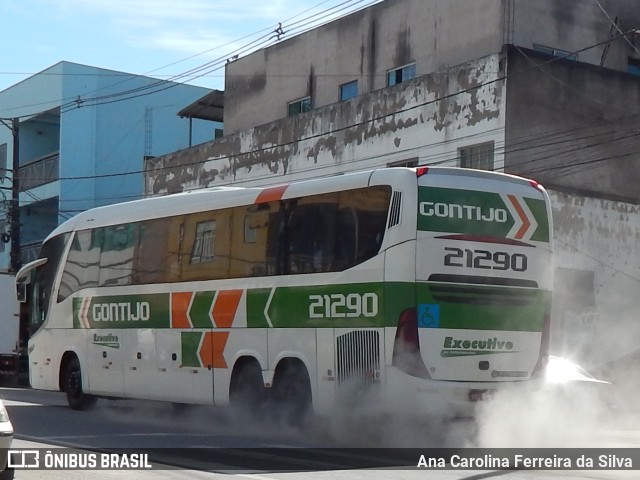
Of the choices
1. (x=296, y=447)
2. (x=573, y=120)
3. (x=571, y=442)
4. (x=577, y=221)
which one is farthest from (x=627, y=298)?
(x=296, y=447)

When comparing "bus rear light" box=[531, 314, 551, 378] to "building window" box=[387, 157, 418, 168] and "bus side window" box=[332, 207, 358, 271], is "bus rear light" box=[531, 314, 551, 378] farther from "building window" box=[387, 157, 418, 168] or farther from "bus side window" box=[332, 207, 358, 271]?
"building window" box=[387, 157, 418, 168]

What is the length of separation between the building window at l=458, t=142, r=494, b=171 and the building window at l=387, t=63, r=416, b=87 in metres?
6.54

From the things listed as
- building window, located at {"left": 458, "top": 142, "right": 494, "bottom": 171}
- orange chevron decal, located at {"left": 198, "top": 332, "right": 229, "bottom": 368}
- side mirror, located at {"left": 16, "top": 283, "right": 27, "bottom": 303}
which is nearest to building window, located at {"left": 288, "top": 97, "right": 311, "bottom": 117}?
building window, located at {"left": 458, "top": 142, "right": 494, "bottom": 171}

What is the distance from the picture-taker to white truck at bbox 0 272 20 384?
98.8 feet

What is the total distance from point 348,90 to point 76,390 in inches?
744

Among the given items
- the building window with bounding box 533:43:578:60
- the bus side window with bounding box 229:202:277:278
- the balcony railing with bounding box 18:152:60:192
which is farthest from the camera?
the balcony railing with bounding box 18:152:60:192

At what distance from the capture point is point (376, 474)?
10.5m

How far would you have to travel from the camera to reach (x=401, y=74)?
33250 millimetres

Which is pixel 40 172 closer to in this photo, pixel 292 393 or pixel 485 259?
pixel 292 393

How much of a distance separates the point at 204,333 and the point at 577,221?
13.6m

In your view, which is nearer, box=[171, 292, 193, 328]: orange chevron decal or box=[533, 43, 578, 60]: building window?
box=[171, 292, 193, 328]: orange chevron decal

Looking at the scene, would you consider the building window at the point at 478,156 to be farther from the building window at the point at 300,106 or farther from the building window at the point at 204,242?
the building window at the point at 204,242

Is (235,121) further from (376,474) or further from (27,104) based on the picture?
(376,474)

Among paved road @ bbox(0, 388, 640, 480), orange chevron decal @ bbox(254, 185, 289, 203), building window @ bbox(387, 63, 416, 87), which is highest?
building window @ bbox(387, 63, 416, 87)
